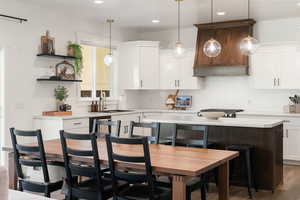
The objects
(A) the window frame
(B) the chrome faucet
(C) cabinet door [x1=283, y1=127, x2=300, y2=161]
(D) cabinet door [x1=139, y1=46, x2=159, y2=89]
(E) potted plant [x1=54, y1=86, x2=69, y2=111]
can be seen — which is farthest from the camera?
(D) cabinet door [x1=139, y1=46, x2=159, y2=89]

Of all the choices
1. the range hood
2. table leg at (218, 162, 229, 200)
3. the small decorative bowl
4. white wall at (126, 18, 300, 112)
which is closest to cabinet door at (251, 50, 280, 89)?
the range hood

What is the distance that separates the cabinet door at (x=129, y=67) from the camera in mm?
7738

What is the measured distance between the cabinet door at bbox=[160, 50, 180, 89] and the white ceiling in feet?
2.72

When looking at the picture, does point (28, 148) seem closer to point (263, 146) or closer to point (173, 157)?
point (173, 157)


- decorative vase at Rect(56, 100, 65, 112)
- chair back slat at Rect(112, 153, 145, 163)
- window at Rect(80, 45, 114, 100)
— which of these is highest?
window at Rect(80, 45, 114, 100)

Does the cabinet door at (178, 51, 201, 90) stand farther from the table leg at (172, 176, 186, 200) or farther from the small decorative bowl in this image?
the table leg at (172, 176, 186, 200)

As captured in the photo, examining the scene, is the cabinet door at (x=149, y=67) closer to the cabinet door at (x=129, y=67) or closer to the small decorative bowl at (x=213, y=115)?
the cabinet door at (x=129, y=67)

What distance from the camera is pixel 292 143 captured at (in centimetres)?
646

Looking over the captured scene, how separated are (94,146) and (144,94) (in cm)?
544

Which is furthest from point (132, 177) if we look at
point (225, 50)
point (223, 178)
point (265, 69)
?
point (225, 50)

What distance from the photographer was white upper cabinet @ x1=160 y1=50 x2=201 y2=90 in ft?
25.2

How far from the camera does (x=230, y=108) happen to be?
7.54 m

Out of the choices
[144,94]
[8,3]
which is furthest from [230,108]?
[8,3]

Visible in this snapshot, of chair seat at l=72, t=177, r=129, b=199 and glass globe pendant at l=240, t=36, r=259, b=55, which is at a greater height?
glass globe pendant at l=240, t=36, r=259, b=55
